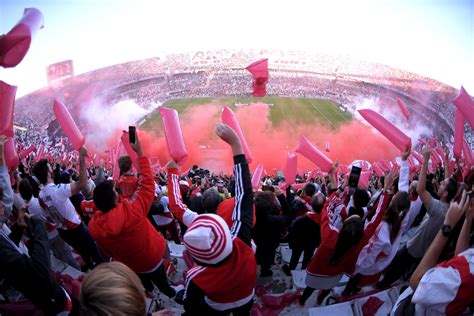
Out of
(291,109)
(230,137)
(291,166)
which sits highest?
(230,137)

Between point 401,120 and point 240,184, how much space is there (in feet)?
92.6

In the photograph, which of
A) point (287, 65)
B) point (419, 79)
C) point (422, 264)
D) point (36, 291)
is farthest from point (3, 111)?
point (287, 65)

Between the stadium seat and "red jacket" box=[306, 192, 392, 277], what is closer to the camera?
the stadium seat

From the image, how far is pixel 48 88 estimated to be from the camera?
28.9 metres

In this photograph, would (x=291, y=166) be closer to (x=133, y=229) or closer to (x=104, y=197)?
(x=133, y=229)

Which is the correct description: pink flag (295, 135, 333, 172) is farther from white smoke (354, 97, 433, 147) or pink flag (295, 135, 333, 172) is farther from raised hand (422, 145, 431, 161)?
white smoke (354, 97, 433, 147)

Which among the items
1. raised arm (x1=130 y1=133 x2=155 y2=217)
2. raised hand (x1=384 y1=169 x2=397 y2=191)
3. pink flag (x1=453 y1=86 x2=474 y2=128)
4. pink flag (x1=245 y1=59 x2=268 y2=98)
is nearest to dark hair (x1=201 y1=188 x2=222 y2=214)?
raised arm (x1=130 y1=133 x2=155 y2=217)

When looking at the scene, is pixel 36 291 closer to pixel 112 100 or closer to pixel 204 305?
pixel 204 305

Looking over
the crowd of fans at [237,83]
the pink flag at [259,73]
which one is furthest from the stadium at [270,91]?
the pink flag at [259,73]

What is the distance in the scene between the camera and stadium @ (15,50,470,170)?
26047 mm

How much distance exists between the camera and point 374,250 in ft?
9.08

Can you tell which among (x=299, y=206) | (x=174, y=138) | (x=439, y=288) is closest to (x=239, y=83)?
(x=299, y=206)

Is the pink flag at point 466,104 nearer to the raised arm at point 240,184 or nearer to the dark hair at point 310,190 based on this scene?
the dark hair at point 310,190

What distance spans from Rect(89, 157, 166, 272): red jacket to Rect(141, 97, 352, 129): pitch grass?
911 inches
